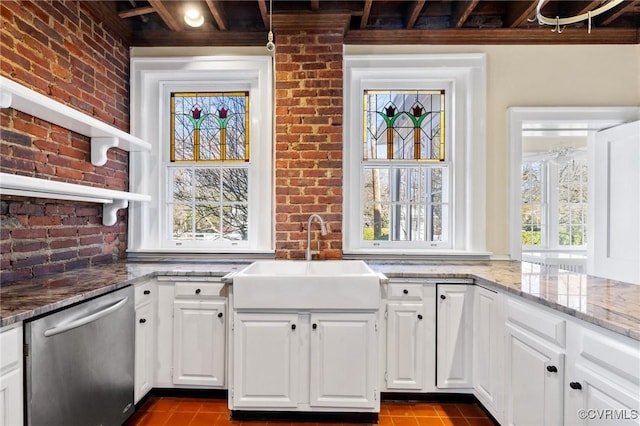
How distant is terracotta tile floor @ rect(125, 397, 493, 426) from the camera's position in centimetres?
207

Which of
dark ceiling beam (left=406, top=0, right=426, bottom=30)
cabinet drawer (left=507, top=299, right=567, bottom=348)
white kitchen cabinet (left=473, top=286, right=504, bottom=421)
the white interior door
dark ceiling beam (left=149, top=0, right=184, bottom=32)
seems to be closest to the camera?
cabinet drawer (left=507, top=299, right=567, bottom=348)

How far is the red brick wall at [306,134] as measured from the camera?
270 centimetres

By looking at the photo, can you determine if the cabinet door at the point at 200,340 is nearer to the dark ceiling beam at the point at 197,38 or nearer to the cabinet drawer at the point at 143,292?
the cabinet drawer at the point at 143,292

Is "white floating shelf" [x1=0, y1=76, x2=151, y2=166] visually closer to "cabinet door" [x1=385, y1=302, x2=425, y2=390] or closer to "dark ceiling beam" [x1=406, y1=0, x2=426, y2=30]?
"cabinet door" [x1=385, y1=302, x2=425, y2=390]

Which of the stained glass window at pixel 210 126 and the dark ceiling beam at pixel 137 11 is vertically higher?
the dark ceiling beam at pixel 137 11

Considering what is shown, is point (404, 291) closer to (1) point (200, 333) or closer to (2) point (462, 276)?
(2) point (462, 276)

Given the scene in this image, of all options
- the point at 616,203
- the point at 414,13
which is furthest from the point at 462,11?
the point at 616,203

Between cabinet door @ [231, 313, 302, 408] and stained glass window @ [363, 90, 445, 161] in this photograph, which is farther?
stained glass window @ [363, 90, 445, 161]

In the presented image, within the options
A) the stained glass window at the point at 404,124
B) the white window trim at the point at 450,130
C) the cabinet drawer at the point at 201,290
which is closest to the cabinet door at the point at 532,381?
the white window trim at the point at 450,130

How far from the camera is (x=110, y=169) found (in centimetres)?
264

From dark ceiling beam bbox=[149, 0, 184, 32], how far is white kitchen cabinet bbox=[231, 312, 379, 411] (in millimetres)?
2168

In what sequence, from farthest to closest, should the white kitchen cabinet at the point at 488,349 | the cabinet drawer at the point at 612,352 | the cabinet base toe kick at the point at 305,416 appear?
the cabinet base toe kick at the point at 305,416, the white kitchen cabinet at the point at 488,349, the cabinet drawer at the point at 612,352

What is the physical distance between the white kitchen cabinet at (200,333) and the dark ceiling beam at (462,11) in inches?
103

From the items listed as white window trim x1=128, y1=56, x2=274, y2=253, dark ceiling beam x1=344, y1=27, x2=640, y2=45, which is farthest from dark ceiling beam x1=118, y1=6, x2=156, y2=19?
dark ceiling beam x1=344, y1=27, x2=640, y2=45
